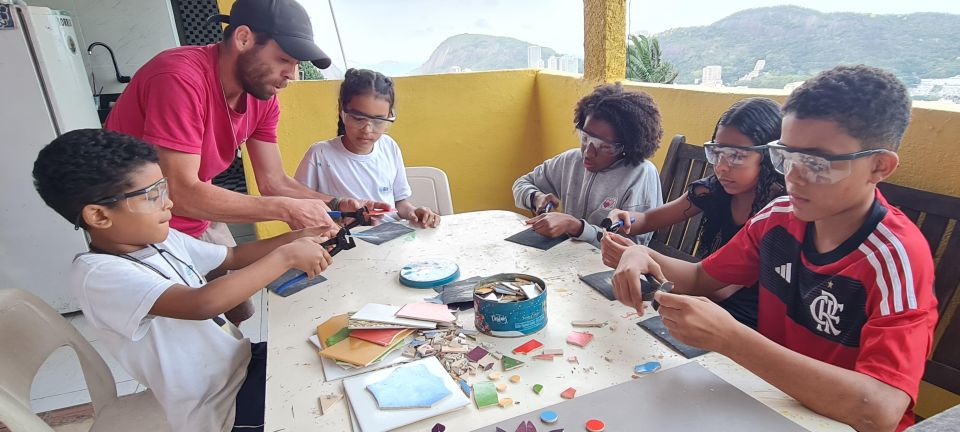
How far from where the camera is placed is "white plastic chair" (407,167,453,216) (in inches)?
108

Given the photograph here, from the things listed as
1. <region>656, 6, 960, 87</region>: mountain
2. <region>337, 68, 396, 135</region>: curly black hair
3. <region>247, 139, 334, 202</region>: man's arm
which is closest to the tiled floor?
<region>247, 139, 334, 202</region>: man's arm

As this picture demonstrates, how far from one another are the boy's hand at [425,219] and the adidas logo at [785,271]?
123cm

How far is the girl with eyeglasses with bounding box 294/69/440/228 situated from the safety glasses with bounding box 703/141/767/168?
3.87ft

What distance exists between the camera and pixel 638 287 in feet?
3.89

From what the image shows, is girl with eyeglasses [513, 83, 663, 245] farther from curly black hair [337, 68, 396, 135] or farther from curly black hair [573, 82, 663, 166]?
curly black hair [337, 68, 396, 135]

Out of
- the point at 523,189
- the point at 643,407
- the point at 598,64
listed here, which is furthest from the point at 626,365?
the point at 598,64

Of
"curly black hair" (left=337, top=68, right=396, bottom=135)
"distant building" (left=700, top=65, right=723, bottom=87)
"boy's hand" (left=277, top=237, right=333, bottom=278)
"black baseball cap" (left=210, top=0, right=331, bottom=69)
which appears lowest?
"boy's hand" (left=277, top=237, right=333, bottom=278)

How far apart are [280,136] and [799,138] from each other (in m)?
3.34

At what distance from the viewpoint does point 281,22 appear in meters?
1.64

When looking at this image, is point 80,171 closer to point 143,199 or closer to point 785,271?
point 143,199

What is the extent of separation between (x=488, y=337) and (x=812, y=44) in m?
1.98

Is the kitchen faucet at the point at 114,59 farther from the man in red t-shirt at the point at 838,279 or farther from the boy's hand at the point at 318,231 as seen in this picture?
the man in red t-shirt at the point at 838,279

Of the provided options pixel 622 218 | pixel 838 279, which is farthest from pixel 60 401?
pixel 838 279

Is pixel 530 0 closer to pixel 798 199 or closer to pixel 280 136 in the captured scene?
pixel 280 136
